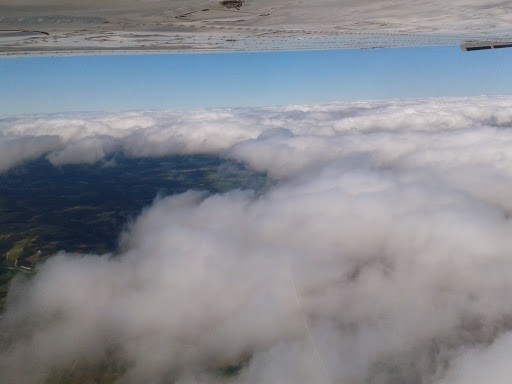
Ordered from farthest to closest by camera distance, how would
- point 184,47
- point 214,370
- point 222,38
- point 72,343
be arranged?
point 72,343
point 214,370
point 184,47
point 222,38

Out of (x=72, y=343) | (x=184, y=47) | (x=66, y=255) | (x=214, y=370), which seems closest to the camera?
(x=184, y=47)

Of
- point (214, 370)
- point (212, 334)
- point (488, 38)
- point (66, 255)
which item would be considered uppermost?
point (488, 38)

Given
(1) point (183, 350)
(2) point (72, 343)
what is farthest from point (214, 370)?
(2) point (72, 343)

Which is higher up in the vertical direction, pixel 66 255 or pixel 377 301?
pixel 66 255

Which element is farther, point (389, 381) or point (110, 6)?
point (389, 381)

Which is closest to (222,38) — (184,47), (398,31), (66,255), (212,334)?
(184,47)

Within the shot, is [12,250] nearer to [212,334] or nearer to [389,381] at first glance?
[212,334]
